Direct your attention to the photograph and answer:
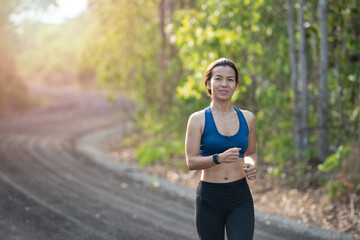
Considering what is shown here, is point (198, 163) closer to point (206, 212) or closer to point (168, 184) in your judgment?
point (206, 212)

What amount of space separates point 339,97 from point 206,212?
20.2 ft

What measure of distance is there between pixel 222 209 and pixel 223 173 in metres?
0.28

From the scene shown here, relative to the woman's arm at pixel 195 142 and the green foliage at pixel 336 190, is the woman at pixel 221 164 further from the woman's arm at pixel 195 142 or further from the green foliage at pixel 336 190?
the green foliage at pixel 336 190

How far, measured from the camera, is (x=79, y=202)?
25.0 ft

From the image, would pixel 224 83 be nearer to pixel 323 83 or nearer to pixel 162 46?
pixel 323 83

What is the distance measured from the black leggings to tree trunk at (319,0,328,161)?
17.8 ft

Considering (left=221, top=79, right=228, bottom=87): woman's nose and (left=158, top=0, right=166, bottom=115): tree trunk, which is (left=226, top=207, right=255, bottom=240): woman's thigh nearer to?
(left=221, top=79, right=228, bottom=87): woman's nose

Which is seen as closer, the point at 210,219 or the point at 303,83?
the point at 210,219

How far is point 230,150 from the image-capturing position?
10.1ft

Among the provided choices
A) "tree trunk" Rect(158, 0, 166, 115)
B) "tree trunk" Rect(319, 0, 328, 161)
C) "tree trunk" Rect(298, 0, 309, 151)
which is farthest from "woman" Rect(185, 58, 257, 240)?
"tree trunk" Rect(158, 0, 166, 115)

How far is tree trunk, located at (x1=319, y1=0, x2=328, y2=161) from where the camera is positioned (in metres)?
7.79

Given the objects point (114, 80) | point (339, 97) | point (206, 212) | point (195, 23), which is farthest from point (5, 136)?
point (206, 212)

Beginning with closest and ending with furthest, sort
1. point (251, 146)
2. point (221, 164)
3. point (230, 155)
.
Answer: point (230, 155) → point (221, 164) → point (251, 146)

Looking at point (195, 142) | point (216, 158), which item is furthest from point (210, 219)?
point (195, 142)
